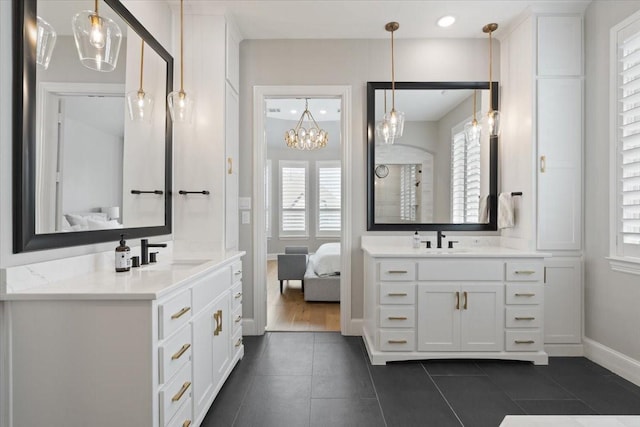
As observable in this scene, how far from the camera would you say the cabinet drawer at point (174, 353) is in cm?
148

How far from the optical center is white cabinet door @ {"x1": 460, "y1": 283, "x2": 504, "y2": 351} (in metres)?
2.78

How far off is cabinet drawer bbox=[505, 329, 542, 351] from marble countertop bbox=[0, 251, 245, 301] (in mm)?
2463

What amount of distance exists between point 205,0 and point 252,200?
1760mm

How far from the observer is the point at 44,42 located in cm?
155

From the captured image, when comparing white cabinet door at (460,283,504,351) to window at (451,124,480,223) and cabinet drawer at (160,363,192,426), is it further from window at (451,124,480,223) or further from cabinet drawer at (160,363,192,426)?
cabinet drawer at (160,363,192,426)

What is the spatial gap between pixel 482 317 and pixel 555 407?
0.74 meters

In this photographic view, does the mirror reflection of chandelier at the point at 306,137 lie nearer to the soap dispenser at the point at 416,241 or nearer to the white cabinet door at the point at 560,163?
the soap dispenser at the point at 416,241

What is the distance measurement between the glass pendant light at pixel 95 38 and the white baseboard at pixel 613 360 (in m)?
3.82

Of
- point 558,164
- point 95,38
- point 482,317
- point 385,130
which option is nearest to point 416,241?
point 482,317

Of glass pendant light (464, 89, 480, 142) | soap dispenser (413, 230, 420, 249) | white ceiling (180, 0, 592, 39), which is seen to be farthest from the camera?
glass pendant light (464, 89, 480, 142)

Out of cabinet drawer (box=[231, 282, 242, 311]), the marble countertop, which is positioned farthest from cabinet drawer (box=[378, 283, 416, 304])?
the marble countertop

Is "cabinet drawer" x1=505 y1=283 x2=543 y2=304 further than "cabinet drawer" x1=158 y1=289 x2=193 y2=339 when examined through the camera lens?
Yes

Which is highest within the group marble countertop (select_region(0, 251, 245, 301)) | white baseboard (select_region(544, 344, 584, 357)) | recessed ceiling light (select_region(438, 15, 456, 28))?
recessed ceiling light (select_region(438, 15, 456, 28))

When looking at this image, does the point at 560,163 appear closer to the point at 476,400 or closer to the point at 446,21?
the point at 446,21
